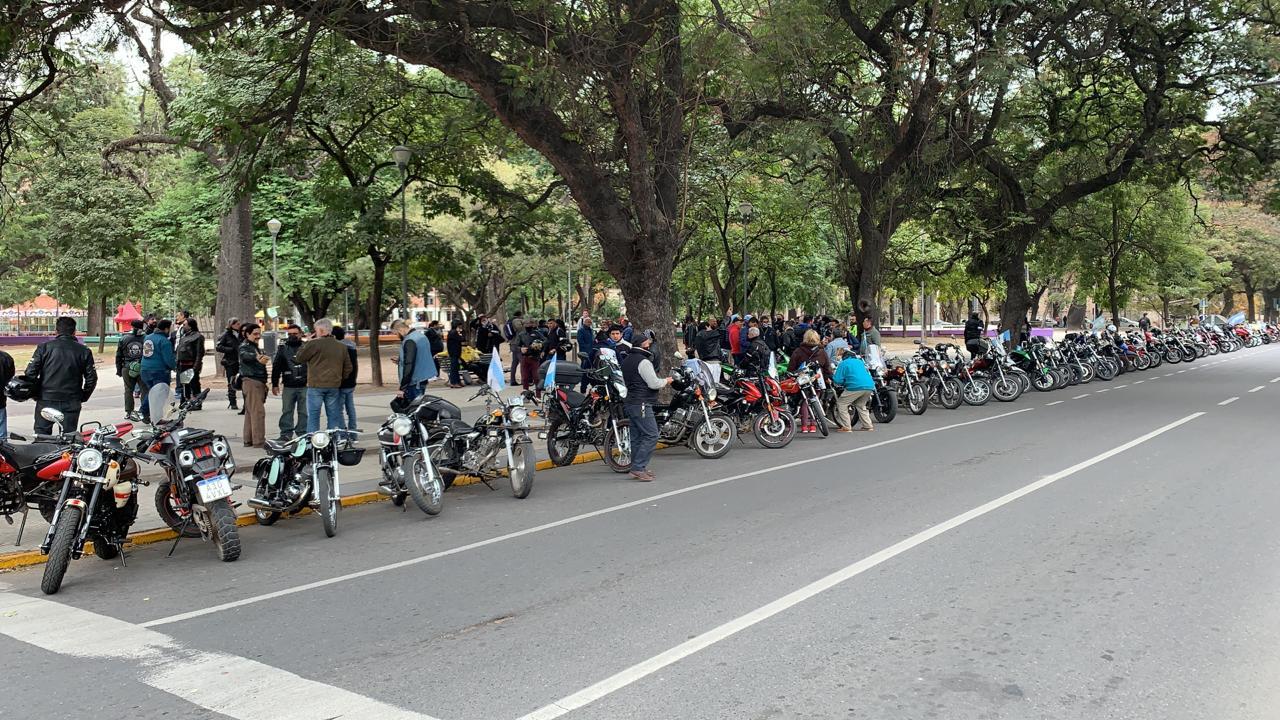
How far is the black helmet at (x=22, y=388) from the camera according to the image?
9.59 meters

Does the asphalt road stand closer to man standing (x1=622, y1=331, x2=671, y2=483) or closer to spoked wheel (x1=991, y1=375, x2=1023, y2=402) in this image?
man standing (x1=622, y1=331, x2=671, y2=483)

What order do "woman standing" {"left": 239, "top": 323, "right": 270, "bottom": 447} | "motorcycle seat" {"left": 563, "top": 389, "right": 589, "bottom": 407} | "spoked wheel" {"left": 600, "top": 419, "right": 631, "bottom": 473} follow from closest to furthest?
"spoked wheel" {"left": 600, "top": 419, "right": 631, "bottom": 473}
"motorcycle seat" {"left": 563, "top": 389, "right": 589, "bottom": 407}
"woman standing" {"left": 239, "top": 323, "right": 270, "bottom": 447}

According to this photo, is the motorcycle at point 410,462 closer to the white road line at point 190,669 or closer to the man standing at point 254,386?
the white road line at point 190,669

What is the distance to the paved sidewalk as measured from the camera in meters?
8.75

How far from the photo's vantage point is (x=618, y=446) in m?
11.8

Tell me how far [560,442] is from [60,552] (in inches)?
263

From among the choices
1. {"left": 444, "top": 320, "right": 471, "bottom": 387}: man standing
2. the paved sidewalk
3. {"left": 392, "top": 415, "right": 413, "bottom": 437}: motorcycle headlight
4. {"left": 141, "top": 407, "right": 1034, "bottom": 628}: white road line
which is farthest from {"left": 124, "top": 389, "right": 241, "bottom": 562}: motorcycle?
{"left": 444, "top": 320, "right": 471, "bottom": 387}: man standing

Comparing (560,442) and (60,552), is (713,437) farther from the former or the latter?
(60,552)

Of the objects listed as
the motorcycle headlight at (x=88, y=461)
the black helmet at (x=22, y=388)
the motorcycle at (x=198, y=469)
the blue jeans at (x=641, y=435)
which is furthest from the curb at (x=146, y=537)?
the black helmet at (x=22, y=388)

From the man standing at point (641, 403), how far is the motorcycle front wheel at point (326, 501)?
150 inches

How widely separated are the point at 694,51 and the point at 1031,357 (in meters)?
12.1

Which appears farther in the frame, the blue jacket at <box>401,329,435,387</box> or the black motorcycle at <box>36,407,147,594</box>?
the blue jacket at <box>401,329,435,387</box>

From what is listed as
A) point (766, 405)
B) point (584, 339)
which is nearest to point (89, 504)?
point (766, 405)

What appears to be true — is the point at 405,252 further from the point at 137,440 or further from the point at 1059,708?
the point at 1059,708
